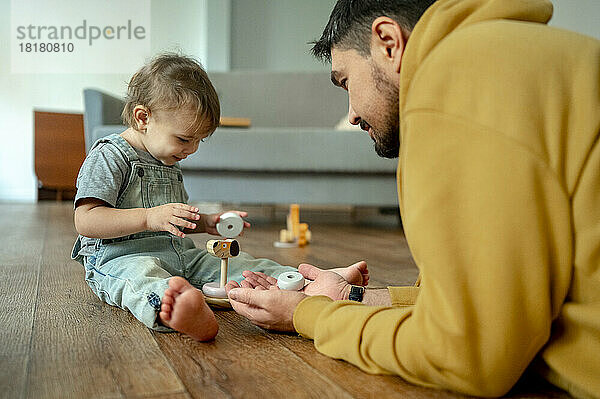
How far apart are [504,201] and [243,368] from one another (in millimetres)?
415

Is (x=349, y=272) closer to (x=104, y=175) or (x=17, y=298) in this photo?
(x=104, y=175)

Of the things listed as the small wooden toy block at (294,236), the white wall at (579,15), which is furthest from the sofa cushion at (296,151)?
the white wall at (579,15)

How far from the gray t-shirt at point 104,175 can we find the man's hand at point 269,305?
0.38m

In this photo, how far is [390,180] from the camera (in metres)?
3.01

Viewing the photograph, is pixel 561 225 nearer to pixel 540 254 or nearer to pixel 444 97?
pixel 540 254

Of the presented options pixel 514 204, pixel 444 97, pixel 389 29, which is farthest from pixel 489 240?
pixel 389 29

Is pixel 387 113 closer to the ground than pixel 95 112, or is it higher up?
higher up

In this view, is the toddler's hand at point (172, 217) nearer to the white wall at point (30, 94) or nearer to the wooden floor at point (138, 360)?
the wooden floor at point (138, 360)

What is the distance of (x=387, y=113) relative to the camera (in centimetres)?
86

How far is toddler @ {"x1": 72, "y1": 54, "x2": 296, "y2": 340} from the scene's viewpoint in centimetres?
117

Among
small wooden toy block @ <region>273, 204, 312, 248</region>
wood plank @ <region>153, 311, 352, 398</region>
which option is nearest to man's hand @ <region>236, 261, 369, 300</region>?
wood plank @ <region>153, 311, 352, 398</region>

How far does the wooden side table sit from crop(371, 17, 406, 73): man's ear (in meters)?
4.65

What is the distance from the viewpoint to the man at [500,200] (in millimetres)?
650

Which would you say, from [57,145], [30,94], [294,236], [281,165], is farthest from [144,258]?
[30,94]
